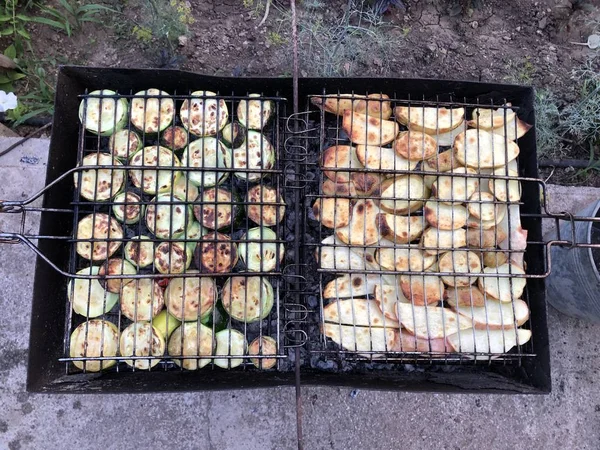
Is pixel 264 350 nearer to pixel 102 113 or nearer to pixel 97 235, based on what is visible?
pixel 97 235

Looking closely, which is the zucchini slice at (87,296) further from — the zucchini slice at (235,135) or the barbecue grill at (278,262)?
the zucchini slice at (235,135)

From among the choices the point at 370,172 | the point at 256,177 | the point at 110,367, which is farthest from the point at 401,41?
the point at 110,367

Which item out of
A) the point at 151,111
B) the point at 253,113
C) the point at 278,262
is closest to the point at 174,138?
the point at 151,111

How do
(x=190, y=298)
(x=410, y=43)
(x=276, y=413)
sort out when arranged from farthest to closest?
1. (x=410, y=43)
2. (x=276, y=413)
3. (x=190, y=298)

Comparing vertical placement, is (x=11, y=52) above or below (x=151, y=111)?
above

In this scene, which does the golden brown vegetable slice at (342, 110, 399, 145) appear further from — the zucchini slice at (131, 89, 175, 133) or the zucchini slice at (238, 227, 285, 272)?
the zucchini slice at (131, 89, 175, 133)

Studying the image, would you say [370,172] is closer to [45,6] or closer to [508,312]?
[508,312]
